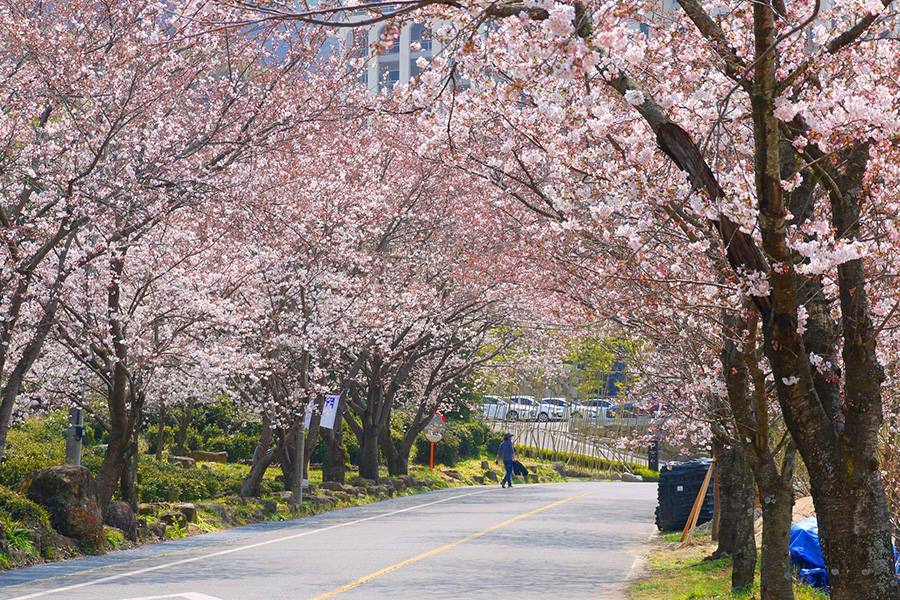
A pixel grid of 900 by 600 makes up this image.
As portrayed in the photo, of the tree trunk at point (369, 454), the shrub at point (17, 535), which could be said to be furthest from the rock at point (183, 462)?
the shrub at point (17, 535)

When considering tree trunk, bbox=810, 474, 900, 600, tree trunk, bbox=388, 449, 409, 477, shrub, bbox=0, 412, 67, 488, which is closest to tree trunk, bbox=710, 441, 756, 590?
tree trunk, bbox=810, 474, 900, 600

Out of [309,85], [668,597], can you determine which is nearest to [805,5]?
[668,597]

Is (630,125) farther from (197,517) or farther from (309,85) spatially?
(197,517)

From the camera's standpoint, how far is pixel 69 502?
1694 centimetres

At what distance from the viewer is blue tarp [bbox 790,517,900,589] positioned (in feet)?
43.5

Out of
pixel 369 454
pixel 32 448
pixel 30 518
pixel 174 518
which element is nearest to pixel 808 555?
pixel 30 518

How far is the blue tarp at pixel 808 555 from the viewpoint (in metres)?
13.3

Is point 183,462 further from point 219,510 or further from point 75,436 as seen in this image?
point 75,436

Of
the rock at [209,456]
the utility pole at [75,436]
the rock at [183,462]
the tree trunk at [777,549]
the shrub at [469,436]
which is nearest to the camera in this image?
the tree trunk at [777,549]

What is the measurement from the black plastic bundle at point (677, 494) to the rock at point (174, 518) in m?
9.17

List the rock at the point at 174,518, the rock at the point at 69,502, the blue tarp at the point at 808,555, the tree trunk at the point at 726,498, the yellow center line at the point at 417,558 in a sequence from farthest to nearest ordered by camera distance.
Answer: the rock at the point at 174,518 → the rock at the point at 69,502 → the tree trunk at the point at 726,498 → the blue tarp at the point at 808,555 → the yellow center line at the point at 417,558

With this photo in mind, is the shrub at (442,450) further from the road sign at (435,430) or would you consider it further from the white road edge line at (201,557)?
the white road edge line at (201,557)

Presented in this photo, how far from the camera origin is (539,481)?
43.4 metres

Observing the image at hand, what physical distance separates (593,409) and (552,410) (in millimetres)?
4747
